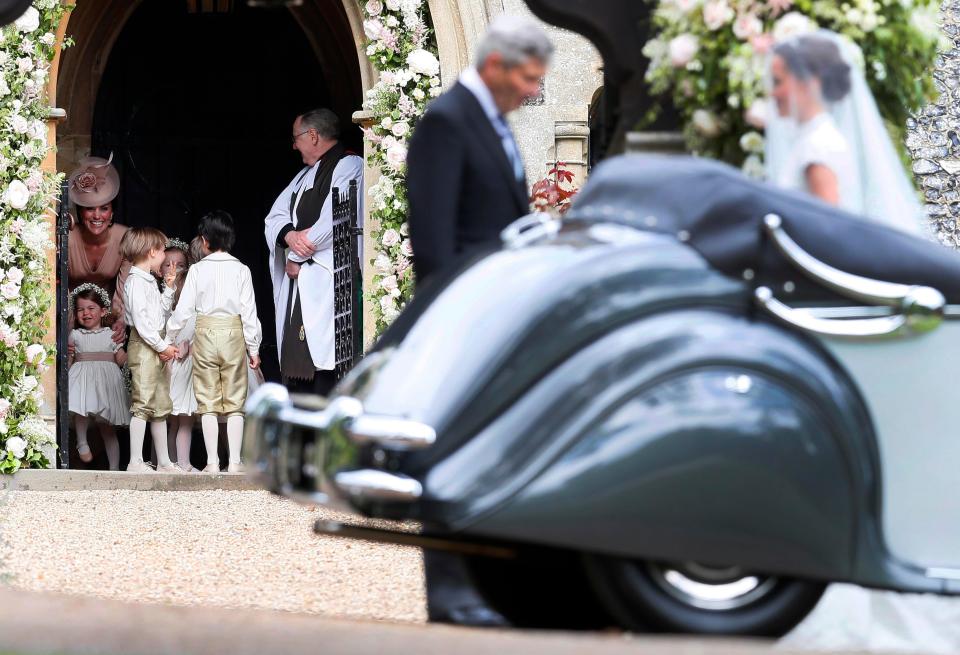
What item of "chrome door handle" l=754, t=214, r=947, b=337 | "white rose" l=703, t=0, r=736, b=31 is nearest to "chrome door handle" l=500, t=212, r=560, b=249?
"chrome door handle" l=754, t=214, r=947, b=337

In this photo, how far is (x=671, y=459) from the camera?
11.6 ft

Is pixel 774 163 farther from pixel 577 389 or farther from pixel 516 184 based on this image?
pixel 577 389

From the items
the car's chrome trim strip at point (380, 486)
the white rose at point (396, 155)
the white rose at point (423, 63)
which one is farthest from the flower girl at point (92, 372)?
the car's chrome trim strip at point (380, 486)

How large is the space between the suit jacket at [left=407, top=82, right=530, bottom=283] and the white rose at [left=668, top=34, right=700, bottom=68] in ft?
1.86

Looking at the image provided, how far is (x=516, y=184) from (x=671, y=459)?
1.43 meters

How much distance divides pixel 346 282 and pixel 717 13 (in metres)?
5.73

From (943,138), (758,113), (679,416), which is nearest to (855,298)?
(679,416)

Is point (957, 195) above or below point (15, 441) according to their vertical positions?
above

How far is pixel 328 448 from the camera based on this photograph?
3.68 m

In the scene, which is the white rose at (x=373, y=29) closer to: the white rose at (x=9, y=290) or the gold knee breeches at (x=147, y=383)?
the gold knee breeches at (x=147, y=383)

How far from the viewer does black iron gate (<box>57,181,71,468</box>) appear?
993cm

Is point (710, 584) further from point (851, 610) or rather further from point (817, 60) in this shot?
point (817, 60)

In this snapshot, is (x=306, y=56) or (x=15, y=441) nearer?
(x=15, y=441)

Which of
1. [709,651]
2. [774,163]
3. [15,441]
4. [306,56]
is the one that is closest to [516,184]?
[774,163]
